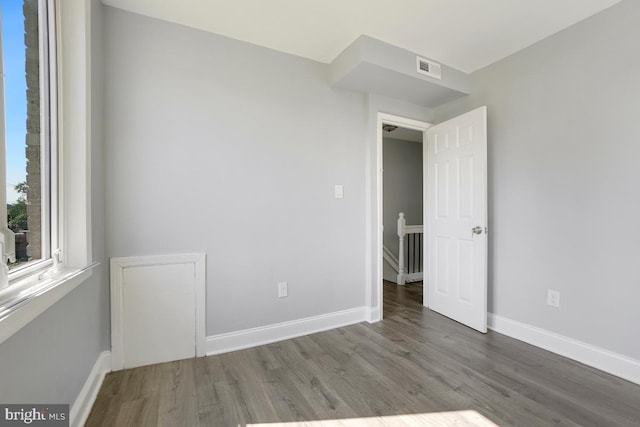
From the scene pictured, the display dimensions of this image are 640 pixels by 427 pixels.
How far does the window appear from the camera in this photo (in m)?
0.92

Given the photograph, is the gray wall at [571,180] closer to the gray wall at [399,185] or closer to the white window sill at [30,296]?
the gray wall at [399,185]

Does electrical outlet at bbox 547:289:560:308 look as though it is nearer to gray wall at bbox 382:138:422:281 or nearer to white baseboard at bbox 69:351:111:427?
gray wall at bbox 382:138:422:281

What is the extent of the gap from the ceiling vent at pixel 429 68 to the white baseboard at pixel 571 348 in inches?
89.9

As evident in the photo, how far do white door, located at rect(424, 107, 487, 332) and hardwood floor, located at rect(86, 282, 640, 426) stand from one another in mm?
469

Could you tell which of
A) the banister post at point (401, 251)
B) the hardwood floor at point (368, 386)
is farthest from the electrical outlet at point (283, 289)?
the banister post at point (401, 251)

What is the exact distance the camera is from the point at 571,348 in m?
2.00

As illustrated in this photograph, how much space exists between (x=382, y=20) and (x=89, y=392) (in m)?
2.96

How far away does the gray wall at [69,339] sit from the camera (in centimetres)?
85

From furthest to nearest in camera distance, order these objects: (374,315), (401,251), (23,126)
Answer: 1. (401,251)
2. (374,315)
3. (23,126)

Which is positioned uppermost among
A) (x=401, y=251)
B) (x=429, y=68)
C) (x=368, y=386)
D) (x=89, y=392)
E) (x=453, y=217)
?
(x=429, y=68)

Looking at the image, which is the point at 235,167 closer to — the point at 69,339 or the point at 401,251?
the point at 69,339

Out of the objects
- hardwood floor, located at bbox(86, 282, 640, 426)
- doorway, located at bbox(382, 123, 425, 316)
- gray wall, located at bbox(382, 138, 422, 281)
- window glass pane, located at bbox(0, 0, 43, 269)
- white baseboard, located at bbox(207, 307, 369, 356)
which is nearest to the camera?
window glass pane, located at bbox(0, 0, 43, 269)

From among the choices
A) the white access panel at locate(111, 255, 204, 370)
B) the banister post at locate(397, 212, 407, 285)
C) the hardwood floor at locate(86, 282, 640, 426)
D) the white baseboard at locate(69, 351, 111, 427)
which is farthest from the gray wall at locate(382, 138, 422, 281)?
the white baseboard at locate(69, 351, 111, 427)

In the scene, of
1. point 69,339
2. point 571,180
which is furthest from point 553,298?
point 69,339
